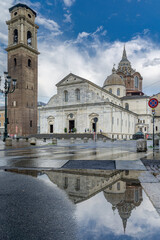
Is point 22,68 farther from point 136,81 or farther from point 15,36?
point 136,81

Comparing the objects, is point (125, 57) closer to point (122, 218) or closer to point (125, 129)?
point (125, 129)

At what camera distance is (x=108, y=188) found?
4.02 meters

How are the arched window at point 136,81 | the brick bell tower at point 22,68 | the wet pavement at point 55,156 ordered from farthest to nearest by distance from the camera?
the arched window at point 136,81, the brick bell tower at point 22,68, the wet pavement at point 55,156

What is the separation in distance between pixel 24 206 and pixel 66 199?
28.7 inches

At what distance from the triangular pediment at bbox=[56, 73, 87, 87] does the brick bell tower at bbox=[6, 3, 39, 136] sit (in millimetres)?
7699

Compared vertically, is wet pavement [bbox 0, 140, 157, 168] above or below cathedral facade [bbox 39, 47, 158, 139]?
below

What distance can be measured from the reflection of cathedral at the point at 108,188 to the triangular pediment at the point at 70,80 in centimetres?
4550

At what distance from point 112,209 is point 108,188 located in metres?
1.12

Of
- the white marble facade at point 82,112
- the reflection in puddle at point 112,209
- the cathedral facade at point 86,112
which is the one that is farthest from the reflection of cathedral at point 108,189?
the cathedral facade at point 86,112

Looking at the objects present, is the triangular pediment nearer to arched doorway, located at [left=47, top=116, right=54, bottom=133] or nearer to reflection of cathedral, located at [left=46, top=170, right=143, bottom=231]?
arched doorway, located at [left=47, top=116, right=54, bottom=133]

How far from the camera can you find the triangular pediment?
4988 cm

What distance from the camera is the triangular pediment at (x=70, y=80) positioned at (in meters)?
49.9

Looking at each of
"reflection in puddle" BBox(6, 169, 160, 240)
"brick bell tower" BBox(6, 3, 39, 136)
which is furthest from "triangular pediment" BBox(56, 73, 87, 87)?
"reflection in puddle" BBox(6, 169, 160, 240)

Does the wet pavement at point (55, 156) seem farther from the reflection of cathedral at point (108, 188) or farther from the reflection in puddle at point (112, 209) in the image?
the reflection in puddle at point (112, 209)
